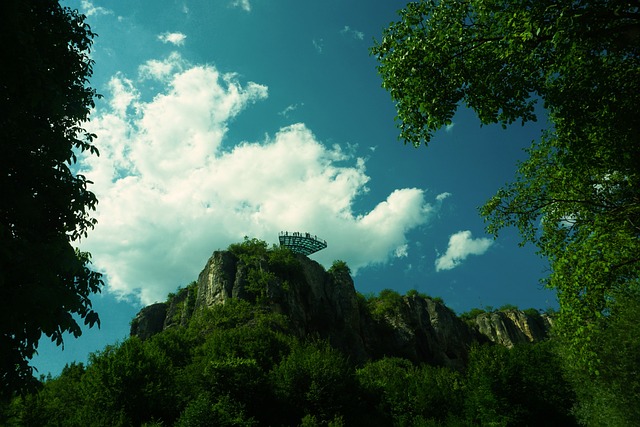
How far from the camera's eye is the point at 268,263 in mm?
68312

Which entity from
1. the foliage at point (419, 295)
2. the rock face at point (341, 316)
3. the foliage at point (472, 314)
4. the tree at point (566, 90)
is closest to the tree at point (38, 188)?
the tree at point (566, 90)

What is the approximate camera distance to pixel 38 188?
11.5 metres

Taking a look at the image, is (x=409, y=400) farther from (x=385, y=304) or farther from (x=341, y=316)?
(x=385, y=304)

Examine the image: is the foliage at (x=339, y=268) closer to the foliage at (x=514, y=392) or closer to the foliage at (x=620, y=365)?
the foliage at (x=514, y=392)

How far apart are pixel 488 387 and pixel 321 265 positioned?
A: 43993 millimetres

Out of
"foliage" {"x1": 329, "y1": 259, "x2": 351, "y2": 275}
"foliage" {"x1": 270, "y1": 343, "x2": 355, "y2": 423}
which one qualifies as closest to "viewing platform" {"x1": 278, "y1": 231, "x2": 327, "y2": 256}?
"foliage" {"x1": 329, "y1": 259, "x2": 351, "y2": 275}

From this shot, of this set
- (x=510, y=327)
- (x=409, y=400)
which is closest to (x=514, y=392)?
(x=409, y=400)

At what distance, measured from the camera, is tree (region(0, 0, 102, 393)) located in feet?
29.7

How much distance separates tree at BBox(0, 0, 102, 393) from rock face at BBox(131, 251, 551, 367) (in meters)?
49.3

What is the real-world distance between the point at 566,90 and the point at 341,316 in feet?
220

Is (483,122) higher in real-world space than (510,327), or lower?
lower

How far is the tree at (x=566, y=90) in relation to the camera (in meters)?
10.6

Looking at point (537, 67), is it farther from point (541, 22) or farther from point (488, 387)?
point (488, 387)

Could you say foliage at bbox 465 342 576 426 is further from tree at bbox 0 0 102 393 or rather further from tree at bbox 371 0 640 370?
tree at bbox 0 0 102 393
